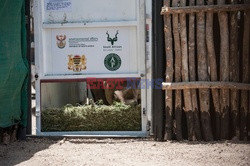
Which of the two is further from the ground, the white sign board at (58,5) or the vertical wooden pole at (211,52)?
the white sign board at (58,5)

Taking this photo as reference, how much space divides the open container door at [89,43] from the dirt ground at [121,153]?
40 centimetres

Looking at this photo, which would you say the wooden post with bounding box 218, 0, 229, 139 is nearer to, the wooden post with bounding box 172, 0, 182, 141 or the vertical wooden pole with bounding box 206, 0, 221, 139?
the vertical wooden pole with bounding box 206, 0, 221, 139

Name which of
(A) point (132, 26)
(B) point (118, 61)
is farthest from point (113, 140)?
(A) point (132, 26)

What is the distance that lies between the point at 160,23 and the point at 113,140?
1.87 metres

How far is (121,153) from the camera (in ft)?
18.1

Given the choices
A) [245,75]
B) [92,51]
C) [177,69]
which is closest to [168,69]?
[177,69]

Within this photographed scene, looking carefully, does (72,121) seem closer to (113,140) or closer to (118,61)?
(113,140)

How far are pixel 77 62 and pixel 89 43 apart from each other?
1.15 ft

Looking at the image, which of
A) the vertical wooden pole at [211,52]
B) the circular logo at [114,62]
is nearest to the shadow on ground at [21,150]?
the circular logo at [114,62]

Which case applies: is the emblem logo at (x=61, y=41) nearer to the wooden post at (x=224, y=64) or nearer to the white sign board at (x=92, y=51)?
the white sign board at (x=92, y=51)

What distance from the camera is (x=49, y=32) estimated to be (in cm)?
665

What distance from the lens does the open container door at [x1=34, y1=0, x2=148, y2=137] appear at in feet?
21.2

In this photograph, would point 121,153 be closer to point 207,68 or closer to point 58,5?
point 207,68

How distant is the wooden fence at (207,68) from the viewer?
19.5ft
